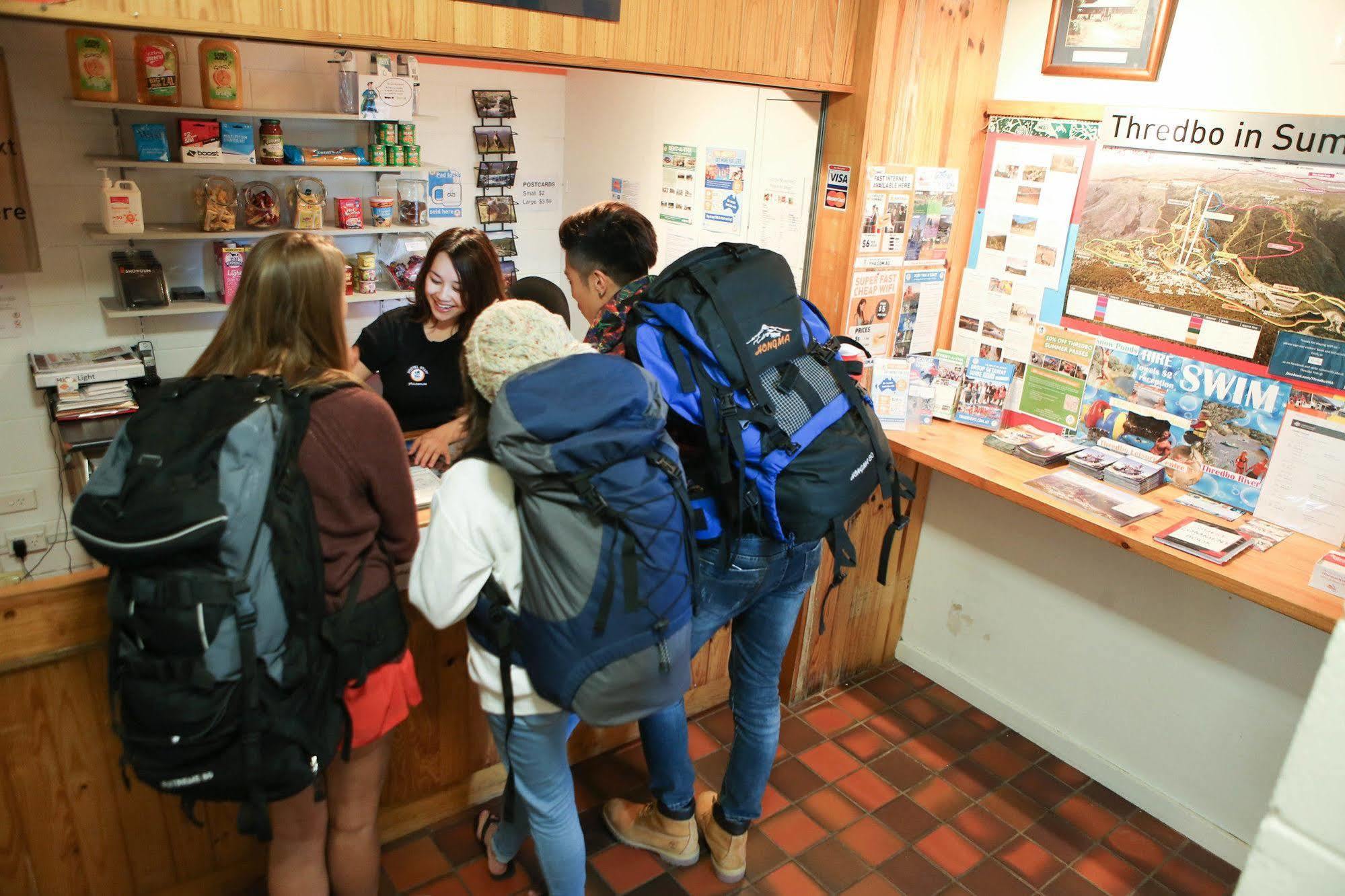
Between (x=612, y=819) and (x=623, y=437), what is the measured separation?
1379 mm

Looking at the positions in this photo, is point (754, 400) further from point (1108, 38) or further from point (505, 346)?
point (1108, 38)

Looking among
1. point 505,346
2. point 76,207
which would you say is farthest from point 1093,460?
point 76,207

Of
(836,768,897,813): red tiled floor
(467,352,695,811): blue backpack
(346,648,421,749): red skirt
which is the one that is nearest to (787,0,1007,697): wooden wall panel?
Result: (836,768,897,813): red tiled floor

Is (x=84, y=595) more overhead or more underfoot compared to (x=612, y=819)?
more overhead

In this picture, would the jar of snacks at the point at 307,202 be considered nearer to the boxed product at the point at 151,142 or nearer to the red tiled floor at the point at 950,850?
the boxed product at the point at 151,142

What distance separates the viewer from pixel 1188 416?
2596 mm

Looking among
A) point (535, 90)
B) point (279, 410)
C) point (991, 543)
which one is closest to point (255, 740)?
point (279, 410)

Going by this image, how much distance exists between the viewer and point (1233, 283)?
2.45 meters

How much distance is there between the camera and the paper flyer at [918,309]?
297 cm

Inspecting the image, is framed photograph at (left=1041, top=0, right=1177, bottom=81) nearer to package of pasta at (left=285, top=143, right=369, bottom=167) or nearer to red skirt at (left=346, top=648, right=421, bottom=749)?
red skirt at (left=346, top=648, right=421, bottom=749)

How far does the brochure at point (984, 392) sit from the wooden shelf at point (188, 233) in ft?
7.77

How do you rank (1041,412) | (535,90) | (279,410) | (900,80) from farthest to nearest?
1. (535,90)
2. (1041,412)
3. (900,80)
4. (279,410)

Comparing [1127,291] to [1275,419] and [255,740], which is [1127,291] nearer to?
[1275,419]

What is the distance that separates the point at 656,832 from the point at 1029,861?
1.03 metres
